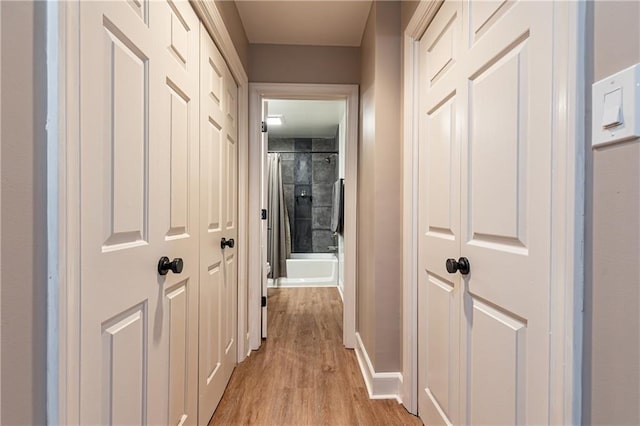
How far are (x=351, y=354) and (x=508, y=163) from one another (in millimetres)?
1895

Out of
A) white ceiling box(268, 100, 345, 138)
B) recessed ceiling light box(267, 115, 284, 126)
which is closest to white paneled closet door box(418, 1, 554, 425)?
white ceiling box(268, 100, 345, 138)

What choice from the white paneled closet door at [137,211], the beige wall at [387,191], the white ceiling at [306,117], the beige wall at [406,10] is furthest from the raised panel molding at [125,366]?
the white ceiling at [306,117]

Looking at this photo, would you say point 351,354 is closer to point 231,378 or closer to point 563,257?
point 231,378

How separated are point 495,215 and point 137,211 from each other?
3.39 ft

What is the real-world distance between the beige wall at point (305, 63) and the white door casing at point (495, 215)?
41.1 inches

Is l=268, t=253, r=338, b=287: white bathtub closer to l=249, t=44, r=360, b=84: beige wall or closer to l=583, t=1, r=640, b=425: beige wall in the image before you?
l=249, t=44, r=360, b=84: beige wall

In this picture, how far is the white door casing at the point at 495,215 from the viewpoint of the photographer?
0.72 meters

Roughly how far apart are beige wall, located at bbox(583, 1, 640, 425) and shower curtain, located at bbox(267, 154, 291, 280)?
4.36m

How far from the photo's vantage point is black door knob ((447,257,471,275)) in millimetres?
1097

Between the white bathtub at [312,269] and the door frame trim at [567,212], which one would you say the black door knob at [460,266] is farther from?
the white bathtub at [312,269]

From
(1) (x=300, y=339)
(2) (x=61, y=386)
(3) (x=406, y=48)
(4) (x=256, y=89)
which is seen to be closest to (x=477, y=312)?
(2) (x=61, y=386)

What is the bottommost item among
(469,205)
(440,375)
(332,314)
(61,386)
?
(332,314)

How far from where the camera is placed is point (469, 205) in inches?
43.1

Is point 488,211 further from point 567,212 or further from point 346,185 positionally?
point 346,185
